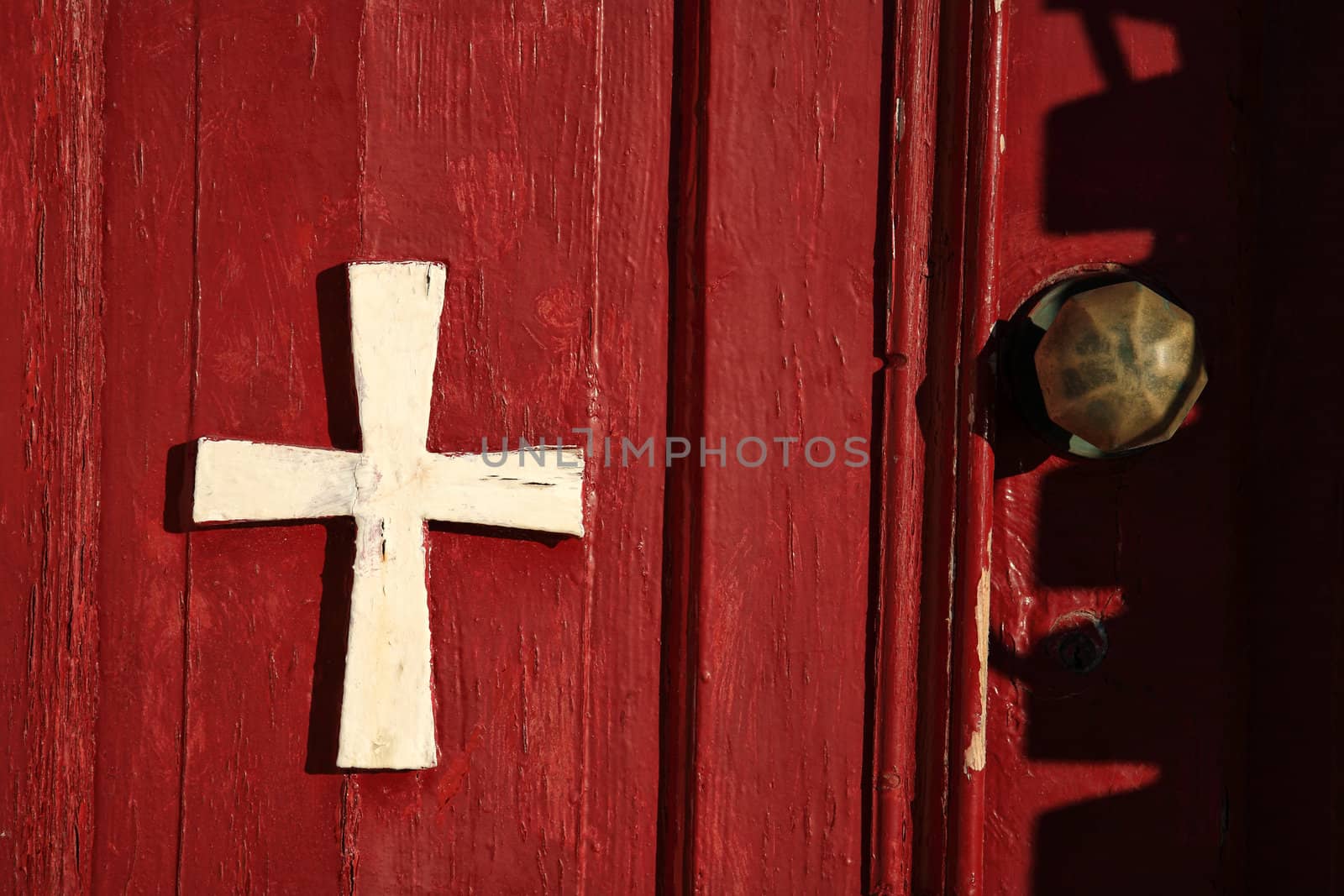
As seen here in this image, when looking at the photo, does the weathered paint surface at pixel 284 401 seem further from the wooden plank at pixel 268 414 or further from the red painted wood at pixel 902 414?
the red painted wood at pixel 902 414

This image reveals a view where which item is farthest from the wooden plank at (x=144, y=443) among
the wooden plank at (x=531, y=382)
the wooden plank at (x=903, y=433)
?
the wooden plank at (x=903, y=433)

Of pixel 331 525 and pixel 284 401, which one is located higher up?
pixel 284 401

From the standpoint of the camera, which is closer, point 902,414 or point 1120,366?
point 1120,366

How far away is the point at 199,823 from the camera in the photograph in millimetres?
894

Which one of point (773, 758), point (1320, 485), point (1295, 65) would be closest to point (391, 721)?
point (773, 758)

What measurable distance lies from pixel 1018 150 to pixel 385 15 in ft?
2.22

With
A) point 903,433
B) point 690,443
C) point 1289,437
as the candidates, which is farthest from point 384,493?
point 1289,437

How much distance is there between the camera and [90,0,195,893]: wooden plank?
0.89 m

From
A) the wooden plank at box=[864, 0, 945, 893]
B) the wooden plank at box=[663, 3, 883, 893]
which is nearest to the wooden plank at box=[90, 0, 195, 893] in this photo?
the wooden plank at box=[663, 3, 883, 893]

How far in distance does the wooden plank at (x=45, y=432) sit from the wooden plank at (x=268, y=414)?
11cm

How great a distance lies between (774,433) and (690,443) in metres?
0.09

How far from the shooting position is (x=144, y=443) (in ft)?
2.94

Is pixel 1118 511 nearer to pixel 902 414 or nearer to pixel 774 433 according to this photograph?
pixel 902 414

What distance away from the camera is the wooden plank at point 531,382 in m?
0.90
